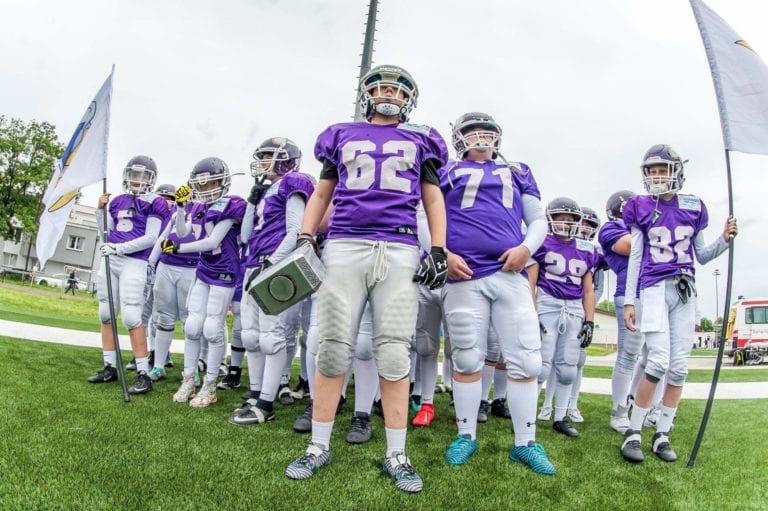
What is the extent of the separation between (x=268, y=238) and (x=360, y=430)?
1.69 meters

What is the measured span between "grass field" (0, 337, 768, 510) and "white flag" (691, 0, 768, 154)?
2.31m

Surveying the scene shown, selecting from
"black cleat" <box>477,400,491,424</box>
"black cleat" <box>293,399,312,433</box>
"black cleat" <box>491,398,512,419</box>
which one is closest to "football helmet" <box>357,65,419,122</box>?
"black cleat" <box>293,399,312,433</box>

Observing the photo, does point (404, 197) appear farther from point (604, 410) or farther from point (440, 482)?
point (604, 410)

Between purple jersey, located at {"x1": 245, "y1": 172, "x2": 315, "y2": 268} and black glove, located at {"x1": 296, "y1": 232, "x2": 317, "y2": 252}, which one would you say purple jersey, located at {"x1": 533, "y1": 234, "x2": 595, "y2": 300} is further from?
black glove, located at {"x1": 296, "y1": 232, "x2": 317, "y2": 252}

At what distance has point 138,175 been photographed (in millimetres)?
5211

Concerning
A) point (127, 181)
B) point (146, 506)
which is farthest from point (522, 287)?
point (127, 181)

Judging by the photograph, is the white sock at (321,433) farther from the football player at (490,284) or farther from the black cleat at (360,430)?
the football player at (490,284)

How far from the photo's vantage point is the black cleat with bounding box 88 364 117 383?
4.82 m

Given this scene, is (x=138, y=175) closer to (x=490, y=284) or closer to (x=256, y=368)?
(x=256, y=368)

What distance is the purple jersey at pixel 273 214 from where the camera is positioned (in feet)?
13.3

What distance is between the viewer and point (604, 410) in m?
5.67

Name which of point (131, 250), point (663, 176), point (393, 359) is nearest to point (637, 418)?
point (663, 176)

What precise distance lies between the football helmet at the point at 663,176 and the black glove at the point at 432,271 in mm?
2100

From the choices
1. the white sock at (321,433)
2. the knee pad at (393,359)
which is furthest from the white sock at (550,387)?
the white sock at (321,433)
